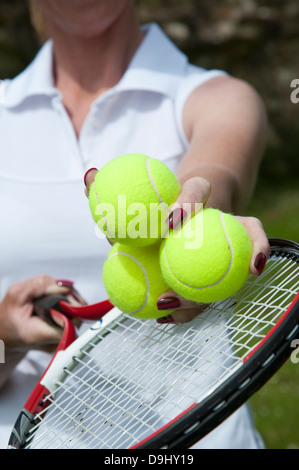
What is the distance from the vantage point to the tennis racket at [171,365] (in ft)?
2.15

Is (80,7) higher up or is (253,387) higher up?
(80,7)

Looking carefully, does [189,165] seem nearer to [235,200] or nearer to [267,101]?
[235,200]

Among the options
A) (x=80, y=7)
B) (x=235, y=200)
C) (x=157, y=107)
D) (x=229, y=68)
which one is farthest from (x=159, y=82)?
(x=229, y=68)

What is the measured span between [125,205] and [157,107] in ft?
1.55

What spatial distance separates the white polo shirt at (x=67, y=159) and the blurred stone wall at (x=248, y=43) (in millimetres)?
2985

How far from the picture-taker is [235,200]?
38.5 inches

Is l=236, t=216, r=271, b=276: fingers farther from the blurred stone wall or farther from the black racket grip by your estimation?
the blurred stone wall

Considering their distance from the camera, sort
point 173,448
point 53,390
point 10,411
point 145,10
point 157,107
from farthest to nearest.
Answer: point 145,10, point 157,107, point 10,411, point 53,390, point 173,448

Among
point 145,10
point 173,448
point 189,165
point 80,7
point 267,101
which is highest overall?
point 80,7

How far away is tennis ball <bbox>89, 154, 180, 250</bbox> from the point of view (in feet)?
2.37

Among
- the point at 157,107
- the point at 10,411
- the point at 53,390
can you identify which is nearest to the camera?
the point at 53,390

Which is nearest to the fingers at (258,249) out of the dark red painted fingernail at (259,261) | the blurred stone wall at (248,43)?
the dark red painted fingernail at (259,261)

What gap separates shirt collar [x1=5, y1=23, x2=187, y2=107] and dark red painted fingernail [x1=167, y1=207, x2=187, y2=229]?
1.59 feet

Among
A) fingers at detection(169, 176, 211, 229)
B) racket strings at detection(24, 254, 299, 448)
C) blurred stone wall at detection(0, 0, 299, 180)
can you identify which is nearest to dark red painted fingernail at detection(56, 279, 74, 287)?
racket strings at detection(24, 254, 299, 448)
